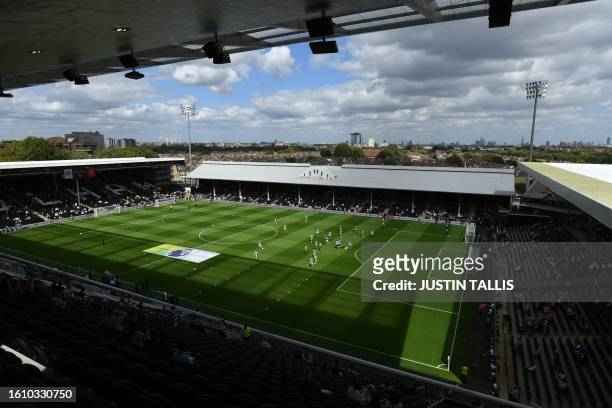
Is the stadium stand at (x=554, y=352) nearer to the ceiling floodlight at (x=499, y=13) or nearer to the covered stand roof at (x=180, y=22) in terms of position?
the ceiling floodlight at (x=499, y=13)

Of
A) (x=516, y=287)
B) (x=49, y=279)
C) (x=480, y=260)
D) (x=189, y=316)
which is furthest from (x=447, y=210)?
(x=49, y=279)

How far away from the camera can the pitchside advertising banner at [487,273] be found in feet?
67.8

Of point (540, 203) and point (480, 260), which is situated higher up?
point (540, 203)

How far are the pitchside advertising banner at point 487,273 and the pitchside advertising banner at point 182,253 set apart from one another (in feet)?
37.9

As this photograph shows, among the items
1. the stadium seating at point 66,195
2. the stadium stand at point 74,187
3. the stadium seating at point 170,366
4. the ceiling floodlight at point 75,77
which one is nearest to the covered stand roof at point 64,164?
the stadium stand at point 74,187

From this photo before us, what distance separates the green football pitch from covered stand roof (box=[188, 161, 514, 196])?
5.88m

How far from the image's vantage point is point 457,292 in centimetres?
2312

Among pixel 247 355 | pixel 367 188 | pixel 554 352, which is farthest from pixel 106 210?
pixel 554 352

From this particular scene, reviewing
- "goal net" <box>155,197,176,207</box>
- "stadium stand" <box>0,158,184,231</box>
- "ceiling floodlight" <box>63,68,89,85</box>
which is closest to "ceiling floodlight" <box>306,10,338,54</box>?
"ceiling floodlight" <box>63,68,89,85</box>

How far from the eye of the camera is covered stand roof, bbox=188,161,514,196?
43.2 m

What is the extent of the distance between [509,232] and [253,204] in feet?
105

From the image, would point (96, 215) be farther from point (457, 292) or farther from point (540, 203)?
point (540, 203)

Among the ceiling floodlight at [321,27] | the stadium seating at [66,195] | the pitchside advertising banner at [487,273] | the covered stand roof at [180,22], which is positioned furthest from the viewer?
the stadium seating at [66,195]

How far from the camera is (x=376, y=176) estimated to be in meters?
49.1
